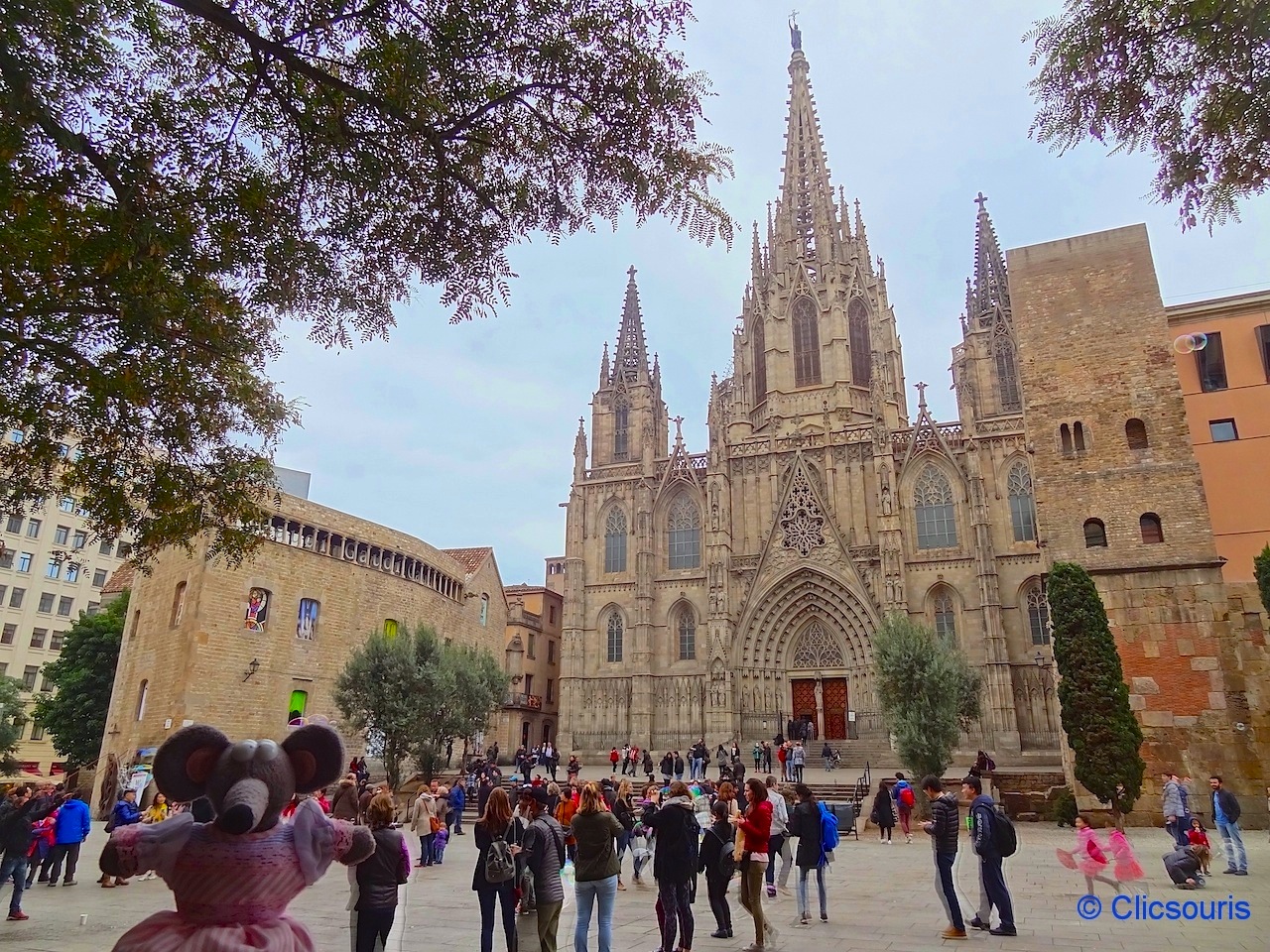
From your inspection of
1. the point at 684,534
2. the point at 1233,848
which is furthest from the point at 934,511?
the point at 1233,848

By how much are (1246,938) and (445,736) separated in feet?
71.4

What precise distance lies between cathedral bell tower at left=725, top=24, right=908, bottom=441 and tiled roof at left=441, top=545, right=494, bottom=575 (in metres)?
13.9

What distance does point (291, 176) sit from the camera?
768 centimetres

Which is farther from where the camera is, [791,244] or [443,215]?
→ [791,244]

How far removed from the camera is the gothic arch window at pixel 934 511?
36969mm

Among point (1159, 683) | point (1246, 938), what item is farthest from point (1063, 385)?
point (1246, 938)

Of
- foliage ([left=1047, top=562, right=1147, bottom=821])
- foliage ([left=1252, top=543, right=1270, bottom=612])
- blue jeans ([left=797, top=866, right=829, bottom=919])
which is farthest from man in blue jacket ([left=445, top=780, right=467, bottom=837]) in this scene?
foliage ([left=1252, top=543, right=1270, bottom=612])

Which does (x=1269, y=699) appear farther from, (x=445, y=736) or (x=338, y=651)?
(x=338, y=651)

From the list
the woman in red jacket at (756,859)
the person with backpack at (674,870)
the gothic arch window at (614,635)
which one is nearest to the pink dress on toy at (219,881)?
the person with backpack at (674,870)

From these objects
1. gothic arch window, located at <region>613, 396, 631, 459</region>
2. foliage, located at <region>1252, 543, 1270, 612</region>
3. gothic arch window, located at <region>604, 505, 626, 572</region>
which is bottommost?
foliage, located at <region>1252, 543, 1270, 612</region>

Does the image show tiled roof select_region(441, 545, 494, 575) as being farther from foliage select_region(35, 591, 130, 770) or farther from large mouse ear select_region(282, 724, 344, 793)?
large mouse ear select_region(282, 724, 344, 793)

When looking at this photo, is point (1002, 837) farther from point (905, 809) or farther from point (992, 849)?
point (905, 809)

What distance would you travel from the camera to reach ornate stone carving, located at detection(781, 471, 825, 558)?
38219mm

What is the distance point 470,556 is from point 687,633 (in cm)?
1188
